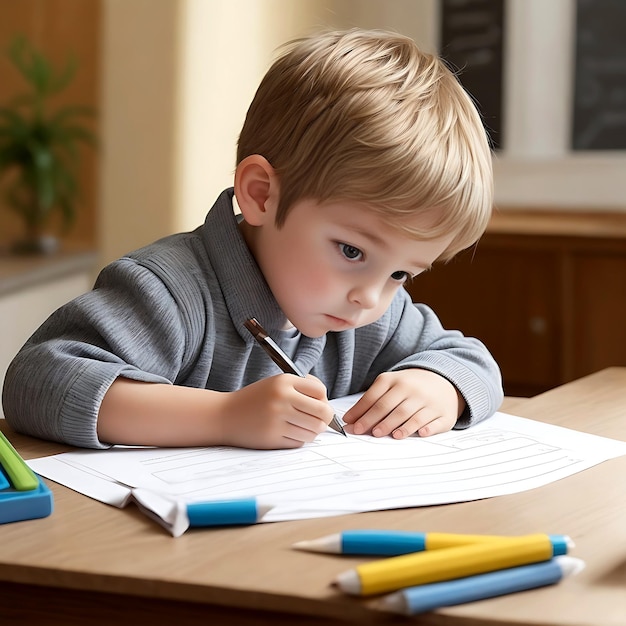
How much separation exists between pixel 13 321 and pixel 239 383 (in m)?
1.70

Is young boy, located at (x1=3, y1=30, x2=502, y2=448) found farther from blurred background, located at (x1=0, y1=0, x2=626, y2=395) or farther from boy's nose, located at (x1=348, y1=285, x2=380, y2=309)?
blurred background, located at (x1=0, y1=0, x2=626, y2=395)

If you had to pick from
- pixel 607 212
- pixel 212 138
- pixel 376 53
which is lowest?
pixel 607 212

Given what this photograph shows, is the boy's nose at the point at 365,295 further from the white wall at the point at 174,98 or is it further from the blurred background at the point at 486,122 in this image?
the white wall at the point at 174,98

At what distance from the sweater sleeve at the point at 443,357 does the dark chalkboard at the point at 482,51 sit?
78.4 inches

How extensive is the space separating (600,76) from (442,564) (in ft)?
9.20

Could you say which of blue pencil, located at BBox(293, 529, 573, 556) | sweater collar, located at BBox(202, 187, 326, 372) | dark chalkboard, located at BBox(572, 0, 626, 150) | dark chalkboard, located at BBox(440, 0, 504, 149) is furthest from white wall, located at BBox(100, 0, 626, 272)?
blue pencil, located at BBox(293, 529, 573, 556)

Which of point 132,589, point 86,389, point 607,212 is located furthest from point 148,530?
point 607,212

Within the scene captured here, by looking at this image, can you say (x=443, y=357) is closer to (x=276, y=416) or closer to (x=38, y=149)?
(x=276, y=416)

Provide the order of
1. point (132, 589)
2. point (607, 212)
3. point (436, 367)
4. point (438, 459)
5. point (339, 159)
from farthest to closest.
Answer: point (607, 212) → point (436, 367) → point (339, 159) → point (438, 459) → point (132, 589)

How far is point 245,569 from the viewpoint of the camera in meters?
0.65

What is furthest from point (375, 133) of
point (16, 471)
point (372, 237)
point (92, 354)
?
point (16, 471)

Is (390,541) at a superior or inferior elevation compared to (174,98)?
inferior

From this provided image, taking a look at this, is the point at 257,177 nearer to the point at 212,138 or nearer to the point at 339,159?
the point at 339,159

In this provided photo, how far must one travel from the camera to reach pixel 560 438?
1.02m
